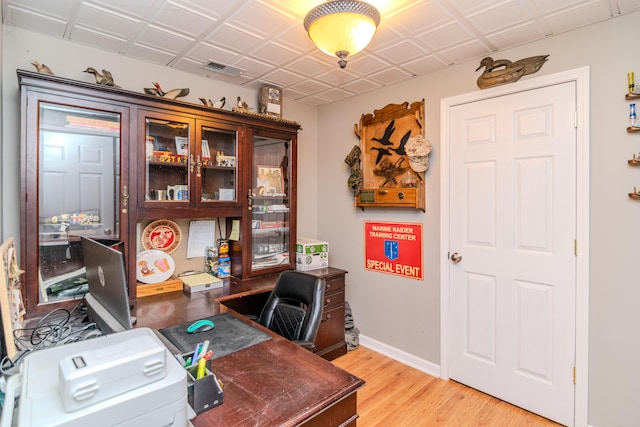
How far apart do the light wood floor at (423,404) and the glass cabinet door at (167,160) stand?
6.73ft

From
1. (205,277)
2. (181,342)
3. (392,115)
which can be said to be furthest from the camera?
(392,115)

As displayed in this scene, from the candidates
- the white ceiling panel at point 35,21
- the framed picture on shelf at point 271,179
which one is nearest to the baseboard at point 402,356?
the framed picture on shelf at point 271,179

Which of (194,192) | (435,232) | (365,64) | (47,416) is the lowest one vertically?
(47,416)

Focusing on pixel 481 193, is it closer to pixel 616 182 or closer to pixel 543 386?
pixel 616 182

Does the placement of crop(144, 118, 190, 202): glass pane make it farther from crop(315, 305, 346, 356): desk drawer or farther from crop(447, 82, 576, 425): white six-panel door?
crop(447, 82, 576, 425): white six-panel door

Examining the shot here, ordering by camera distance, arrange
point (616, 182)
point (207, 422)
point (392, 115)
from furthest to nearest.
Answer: point (392, 115)
point (616, 182)
point (207, 422)

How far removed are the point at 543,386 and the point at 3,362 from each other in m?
2.91

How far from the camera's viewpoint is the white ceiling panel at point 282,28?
177 cm

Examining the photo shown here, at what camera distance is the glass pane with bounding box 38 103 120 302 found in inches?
75.1

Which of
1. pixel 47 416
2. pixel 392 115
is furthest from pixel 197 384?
pixel 392 115

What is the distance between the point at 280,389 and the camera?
1.15 m

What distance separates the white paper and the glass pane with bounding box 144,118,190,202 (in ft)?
1.48

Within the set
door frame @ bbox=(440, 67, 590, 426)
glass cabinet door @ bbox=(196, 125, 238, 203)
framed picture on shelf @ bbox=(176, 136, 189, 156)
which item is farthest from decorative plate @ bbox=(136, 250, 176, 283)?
door frame @ bbox=(440, 67, 590, 426)

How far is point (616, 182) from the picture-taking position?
6.33ft
